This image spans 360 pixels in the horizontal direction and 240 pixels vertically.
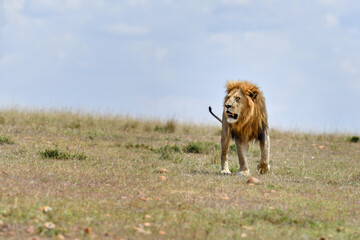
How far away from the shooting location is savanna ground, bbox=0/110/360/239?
5512mm

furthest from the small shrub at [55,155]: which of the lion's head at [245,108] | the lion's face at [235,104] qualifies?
the lion's face at [235,104]

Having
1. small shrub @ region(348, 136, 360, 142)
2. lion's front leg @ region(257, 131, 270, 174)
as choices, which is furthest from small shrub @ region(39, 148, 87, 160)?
small shrub @ region(348, 136, 360, 142)

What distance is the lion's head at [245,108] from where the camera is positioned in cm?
905

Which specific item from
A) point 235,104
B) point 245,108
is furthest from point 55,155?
point 245,108

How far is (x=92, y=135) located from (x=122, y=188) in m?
9.46

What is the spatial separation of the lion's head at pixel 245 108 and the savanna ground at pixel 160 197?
32.7 inches

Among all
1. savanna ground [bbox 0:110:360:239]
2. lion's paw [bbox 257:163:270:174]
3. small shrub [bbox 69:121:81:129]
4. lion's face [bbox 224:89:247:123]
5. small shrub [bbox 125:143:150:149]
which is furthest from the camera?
small shrub [bbox 69:121:81:129]

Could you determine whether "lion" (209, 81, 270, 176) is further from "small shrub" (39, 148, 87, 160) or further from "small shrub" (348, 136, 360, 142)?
"small shrub" (348, 136, 360, 142)

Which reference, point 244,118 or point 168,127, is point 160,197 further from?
point 168,127

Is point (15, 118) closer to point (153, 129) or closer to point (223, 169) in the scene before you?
point (153, 129)

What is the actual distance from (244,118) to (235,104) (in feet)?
0.90

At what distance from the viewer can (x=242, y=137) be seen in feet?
30.5

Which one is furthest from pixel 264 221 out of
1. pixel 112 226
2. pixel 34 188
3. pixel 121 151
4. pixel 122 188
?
pixel 121 151

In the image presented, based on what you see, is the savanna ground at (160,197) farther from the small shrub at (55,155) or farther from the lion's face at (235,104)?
the lion's face at (235,104)
